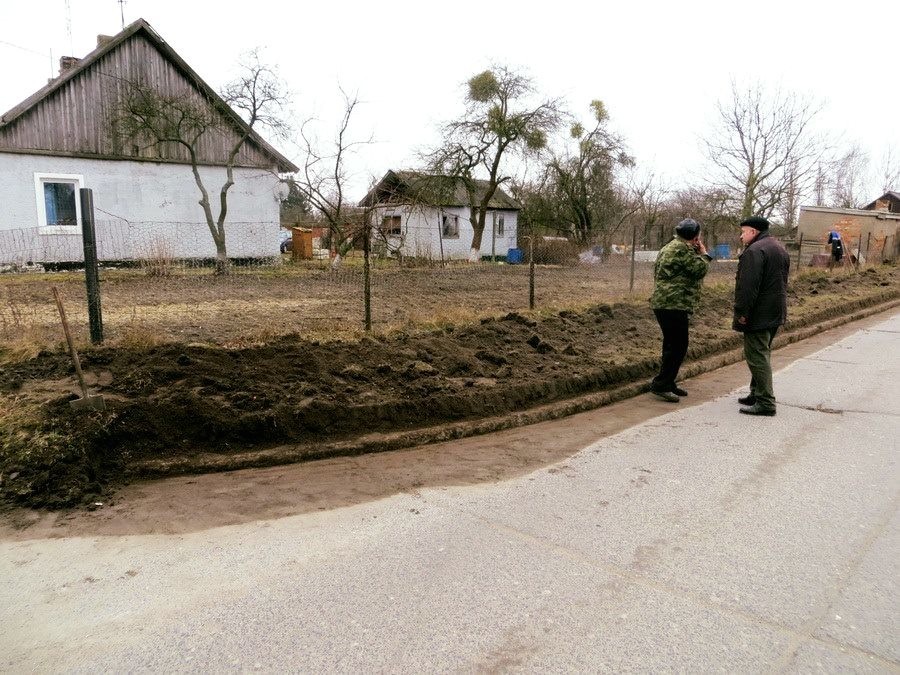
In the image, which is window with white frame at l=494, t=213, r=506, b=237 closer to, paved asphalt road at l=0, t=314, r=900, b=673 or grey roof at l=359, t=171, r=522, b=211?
grey roof at l=359, t=171, r=522, b=211

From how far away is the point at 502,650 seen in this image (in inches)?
101

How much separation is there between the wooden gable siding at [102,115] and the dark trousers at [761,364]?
65.8 feet

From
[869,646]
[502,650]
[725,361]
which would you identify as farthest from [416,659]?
[725,361]

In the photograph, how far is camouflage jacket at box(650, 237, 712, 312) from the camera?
258 inches

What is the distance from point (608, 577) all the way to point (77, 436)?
146 inches

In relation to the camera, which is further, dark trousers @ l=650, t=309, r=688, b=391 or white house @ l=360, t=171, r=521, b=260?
white house @ l=360, t=171, r=521, b=260

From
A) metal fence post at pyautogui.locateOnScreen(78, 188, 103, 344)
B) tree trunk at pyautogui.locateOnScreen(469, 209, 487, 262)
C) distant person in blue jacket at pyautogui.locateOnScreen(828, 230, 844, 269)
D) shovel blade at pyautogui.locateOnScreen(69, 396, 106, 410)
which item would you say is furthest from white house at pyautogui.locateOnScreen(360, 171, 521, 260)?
shovel blade at pyautogui.locateOnScreen(69, 396, 106, 410)

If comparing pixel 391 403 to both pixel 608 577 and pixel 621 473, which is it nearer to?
pixel 621 473

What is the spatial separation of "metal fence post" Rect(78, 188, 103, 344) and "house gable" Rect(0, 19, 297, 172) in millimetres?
15662

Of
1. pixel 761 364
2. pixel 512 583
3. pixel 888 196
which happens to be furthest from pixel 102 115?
pixel 888 196

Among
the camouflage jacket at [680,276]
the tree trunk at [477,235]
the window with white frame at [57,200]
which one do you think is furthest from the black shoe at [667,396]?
the tree trunk at [477,235]

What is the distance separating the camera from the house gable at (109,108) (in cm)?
1852

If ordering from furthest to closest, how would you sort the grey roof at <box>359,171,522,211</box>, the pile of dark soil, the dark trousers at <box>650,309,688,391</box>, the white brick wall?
the grey roof at <box>359,171,522,211</box>
the white brick wall
the dark trousers at <box>650,309,688,391</box>
the pile of dark soil

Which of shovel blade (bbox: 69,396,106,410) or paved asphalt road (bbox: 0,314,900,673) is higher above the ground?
shovel blade (bbox: 69,396,106,410)
